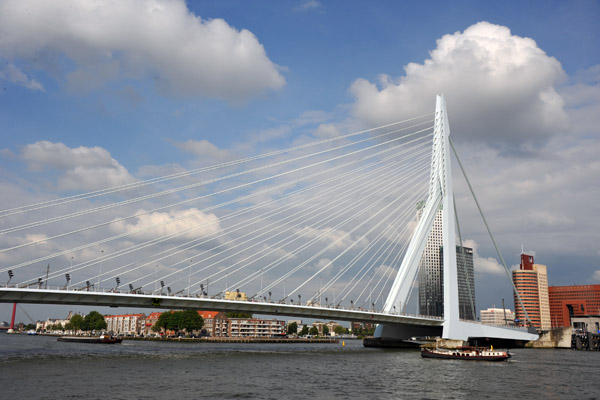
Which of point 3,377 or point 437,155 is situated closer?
point 3,377

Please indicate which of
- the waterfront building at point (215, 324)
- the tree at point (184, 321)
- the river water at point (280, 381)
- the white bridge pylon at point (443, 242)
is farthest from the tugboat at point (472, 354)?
the waterfront building at point (215, 324)

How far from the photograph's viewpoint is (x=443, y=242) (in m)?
58.6

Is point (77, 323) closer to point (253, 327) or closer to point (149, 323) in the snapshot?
point (149, 323)

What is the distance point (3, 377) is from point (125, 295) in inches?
598

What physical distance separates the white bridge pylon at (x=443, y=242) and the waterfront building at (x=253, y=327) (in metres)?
94.9

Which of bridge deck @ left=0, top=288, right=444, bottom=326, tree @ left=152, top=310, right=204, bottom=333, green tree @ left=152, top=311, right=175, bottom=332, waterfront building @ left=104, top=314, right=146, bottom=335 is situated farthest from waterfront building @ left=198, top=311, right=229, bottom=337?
bridge deck @ left=0, top=288, right=444, bottom=326

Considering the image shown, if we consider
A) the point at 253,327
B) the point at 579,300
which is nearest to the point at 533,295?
the point at 579,300

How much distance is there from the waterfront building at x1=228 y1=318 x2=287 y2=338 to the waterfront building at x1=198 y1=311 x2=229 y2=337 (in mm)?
1689

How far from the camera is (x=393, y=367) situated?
41.6m

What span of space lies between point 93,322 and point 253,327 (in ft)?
175

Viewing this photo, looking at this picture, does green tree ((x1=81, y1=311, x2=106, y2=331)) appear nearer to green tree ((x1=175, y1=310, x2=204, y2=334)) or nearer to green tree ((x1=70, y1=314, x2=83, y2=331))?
green tree ((x1=70, y1=314, x2=83, y2=331))

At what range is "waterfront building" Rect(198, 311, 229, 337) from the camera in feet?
462

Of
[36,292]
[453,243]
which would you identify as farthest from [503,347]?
[36,292]

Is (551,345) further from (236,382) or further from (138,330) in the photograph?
(138,330)
